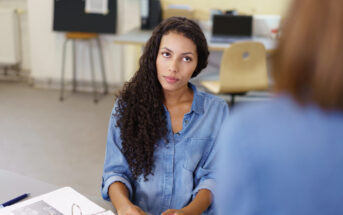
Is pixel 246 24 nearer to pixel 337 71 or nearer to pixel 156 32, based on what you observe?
pixel 156 32

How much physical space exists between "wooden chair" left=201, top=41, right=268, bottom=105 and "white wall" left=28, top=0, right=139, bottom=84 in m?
1.55

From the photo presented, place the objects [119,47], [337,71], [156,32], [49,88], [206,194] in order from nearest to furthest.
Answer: [337,71], [206,194], [156,32], [119,47], [49,88]

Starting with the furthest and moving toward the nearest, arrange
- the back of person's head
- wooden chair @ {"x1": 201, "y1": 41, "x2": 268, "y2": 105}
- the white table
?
wooden chair @ {"x1": 201, "y1": 41, "x2": 268, "y2": 105} → the white table → the back of person's head

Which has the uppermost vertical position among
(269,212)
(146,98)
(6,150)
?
(269,212)

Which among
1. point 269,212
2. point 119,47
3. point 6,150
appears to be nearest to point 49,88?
point 119,47

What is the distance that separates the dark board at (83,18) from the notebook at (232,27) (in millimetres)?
1197

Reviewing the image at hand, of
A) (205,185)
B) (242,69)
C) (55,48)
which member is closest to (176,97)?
(205,185)

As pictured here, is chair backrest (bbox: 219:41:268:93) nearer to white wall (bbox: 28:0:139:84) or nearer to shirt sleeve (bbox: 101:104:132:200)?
white wall (bbox: 28:0:139:84)

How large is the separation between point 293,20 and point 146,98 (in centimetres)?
99

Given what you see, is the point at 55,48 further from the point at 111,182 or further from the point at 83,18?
the point at 111,182

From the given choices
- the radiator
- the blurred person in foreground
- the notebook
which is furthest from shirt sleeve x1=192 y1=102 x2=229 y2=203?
the radiator

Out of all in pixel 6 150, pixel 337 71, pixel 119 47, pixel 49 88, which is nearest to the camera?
pixel 337 71

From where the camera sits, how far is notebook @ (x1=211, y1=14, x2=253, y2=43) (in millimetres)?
4094

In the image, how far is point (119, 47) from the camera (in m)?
4.79
